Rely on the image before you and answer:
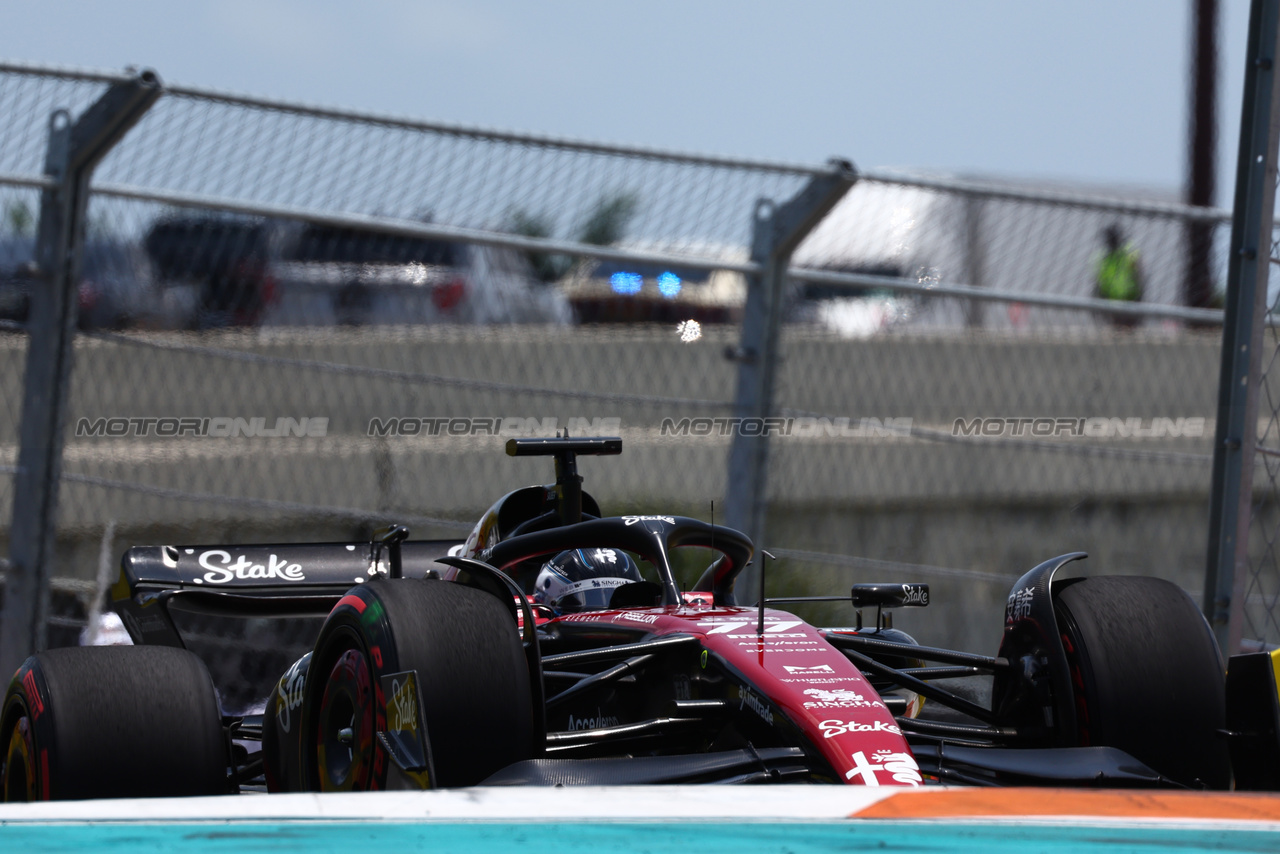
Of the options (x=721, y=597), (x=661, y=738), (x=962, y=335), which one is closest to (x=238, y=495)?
(x=721, y=597)

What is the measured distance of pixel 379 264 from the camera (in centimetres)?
566

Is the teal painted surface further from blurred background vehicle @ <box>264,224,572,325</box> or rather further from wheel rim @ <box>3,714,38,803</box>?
blurred background vehicle @ <box>264,224,572,325</box>

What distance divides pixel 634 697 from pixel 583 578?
57cm

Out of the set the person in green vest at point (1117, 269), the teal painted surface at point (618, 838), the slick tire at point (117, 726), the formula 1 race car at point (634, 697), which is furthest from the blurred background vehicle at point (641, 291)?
the teal painted surface at point (618, 838)

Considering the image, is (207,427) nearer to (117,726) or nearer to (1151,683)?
(117,726)

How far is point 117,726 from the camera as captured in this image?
284 cm

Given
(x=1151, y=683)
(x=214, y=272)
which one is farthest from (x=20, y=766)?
(x=214, y=272)

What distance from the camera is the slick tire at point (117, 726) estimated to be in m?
2.80

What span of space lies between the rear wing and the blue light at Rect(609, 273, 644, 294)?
2101mm

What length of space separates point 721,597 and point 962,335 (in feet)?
13.1

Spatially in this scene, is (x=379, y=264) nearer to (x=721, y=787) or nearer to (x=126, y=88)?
(x=126, y=88)

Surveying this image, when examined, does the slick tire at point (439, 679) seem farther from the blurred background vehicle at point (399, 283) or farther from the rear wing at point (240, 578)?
the blurred background vehicle at point (399, 283)

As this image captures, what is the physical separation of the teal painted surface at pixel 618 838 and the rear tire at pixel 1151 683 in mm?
1015

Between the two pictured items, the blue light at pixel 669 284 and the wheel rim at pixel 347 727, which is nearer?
the wheel rim at pixel 347 727
